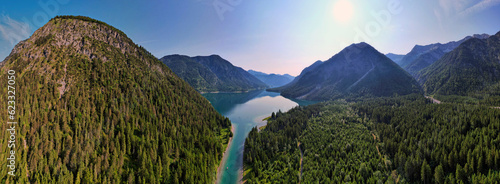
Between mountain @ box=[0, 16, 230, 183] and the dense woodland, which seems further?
the dense woodland

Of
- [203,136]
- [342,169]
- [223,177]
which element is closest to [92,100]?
[203,136]

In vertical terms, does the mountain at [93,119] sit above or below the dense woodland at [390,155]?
above

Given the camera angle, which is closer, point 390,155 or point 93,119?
point 93,119

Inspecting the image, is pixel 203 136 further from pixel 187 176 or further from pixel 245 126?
pixel 245 126

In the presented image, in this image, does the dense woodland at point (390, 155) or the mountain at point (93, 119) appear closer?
the mountain at point (93, 119)

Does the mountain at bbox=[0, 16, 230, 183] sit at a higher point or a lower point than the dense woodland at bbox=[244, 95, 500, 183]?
higher

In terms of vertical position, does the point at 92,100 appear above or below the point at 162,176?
above

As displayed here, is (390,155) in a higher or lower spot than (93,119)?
lower

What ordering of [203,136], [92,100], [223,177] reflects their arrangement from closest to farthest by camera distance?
[223,177] → [92,100] → [203,136]
